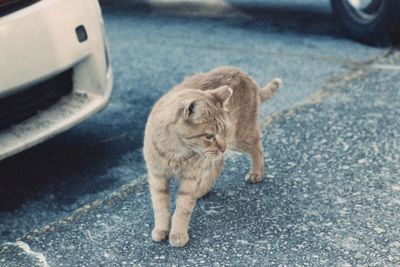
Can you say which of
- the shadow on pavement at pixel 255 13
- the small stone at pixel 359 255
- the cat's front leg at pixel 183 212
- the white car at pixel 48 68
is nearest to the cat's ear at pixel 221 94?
the cat's front leg at pixel 183 212

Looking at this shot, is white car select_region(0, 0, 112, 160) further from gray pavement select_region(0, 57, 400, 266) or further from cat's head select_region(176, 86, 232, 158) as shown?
cat's head select_region(176, 86, 232, 158)

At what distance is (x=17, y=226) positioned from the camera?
3.34 meters

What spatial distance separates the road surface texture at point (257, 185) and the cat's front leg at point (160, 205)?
69 mm

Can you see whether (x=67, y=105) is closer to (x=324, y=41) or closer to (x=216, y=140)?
(x=216, y=140)

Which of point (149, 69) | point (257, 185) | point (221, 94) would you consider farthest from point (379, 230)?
point (149, 69)

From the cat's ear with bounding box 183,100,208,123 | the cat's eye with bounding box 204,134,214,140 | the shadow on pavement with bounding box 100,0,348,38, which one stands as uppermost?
the cat's ear with bounding box 183,100,208,123

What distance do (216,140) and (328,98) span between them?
1.92m

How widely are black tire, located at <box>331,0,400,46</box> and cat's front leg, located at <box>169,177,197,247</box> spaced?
2.90 metres

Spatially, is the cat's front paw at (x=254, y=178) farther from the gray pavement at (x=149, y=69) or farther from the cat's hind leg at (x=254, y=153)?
the gray pavement at (x=149, y=69)

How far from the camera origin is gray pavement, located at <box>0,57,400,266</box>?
2.87 meters

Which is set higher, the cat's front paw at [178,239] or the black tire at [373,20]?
the cat's front paw at [178,239]

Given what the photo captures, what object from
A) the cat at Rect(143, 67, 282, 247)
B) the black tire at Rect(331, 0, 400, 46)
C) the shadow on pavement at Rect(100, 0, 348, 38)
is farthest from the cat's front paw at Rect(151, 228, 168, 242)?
the shadow on pavement at Rect(100, 0, 348, 38)

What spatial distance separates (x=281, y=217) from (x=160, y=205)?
0.58 m

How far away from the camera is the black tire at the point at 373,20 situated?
5129 millimetres
